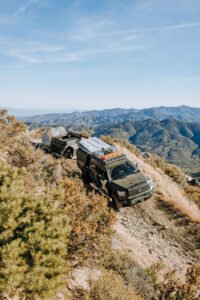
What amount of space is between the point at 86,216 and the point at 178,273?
173 inches

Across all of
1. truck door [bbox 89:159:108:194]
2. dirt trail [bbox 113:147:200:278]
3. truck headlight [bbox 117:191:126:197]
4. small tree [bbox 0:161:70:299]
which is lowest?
dirt trail [bbox 113:147:200:278]

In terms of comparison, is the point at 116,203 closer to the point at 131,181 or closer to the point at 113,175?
the point at 131,181

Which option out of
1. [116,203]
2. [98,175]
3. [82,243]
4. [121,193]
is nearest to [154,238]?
[116,203]

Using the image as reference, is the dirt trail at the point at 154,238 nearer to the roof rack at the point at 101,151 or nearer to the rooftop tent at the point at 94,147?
the roof rack at the point at 101,151

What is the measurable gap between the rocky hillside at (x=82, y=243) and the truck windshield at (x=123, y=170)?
1856mm

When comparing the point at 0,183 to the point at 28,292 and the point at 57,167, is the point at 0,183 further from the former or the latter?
the point at 57,167

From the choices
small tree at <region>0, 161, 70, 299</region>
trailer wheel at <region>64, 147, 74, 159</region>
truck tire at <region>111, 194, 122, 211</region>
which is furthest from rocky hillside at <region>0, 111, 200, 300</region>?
trailer wheel at <region>64, 147, 74, 159</region>

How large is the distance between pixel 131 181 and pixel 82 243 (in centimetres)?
563

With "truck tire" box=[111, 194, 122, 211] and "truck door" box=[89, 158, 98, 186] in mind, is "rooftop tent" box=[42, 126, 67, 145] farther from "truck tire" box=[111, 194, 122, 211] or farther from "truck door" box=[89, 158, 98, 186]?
"truck tire" box=[111, 194, 122, 211]

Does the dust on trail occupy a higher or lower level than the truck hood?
lower

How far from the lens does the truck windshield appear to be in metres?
13.8

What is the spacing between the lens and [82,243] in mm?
8047

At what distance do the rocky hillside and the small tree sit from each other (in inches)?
0.7

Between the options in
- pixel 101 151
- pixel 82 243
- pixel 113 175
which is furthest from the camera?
pixel 101 151
